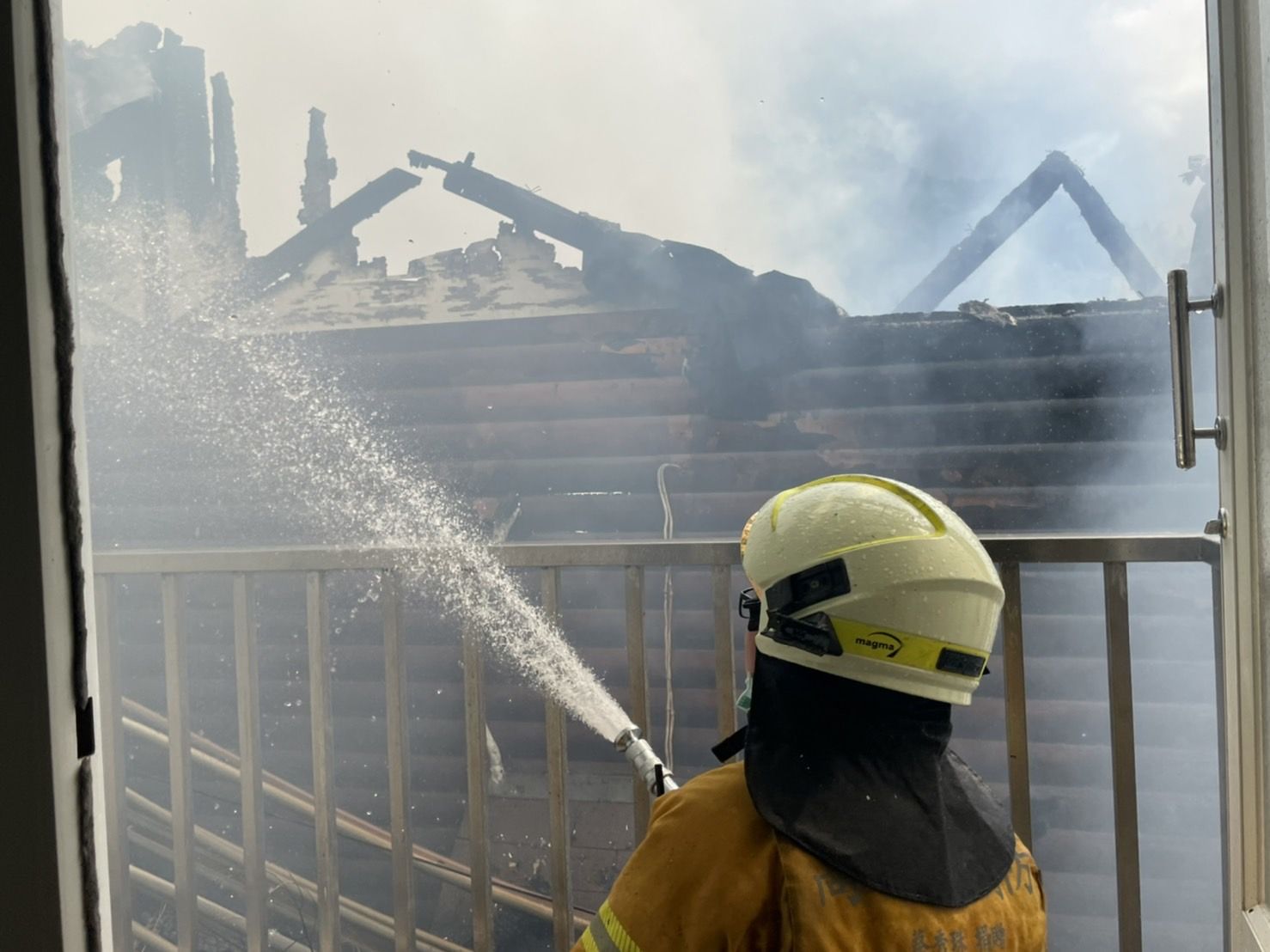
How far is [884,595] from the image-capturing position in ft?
3.91

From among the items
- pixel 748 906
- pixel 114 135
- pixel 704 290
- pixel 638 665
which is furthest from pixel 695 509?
pixel 114 135

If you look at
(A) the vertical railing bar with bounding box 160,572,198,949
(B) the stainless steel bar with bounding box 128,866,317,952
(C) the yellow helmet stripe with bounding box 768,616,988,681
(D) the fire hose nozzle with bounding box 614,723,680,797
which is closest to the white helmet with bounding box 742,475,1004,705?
(C) the yellow helmet stripe with bounding box 768,616,988,681

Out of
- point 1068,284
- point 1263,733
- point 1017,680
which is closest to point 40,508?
point 1263,733

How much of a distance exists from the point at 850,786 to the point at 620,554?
1.34 metres

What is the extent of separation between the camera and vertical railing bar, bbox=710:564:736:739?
238cm

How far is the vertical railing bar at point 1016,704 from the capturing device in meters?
2.21

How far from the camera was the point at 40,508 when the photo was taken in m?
0.48

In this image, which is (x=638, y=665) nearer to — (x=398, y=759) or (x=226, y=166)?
(x=398, y=759)

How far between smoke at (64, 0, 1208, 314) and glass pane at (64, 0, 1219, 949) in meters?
0.02

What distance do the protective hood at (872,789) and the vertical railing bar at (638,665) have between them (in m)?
1.20

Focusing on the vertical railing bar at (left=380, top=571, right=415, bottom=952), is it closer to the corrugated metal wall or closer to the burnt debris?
the corrugated metal wall

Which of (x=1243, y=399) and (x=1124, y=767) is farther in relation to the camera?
(x=1124, y=767)

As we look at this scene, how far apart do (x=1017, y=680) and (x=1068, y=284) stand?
2.15 m

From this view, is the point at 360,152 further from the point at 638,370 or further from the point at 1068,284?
the point at 1068,284
